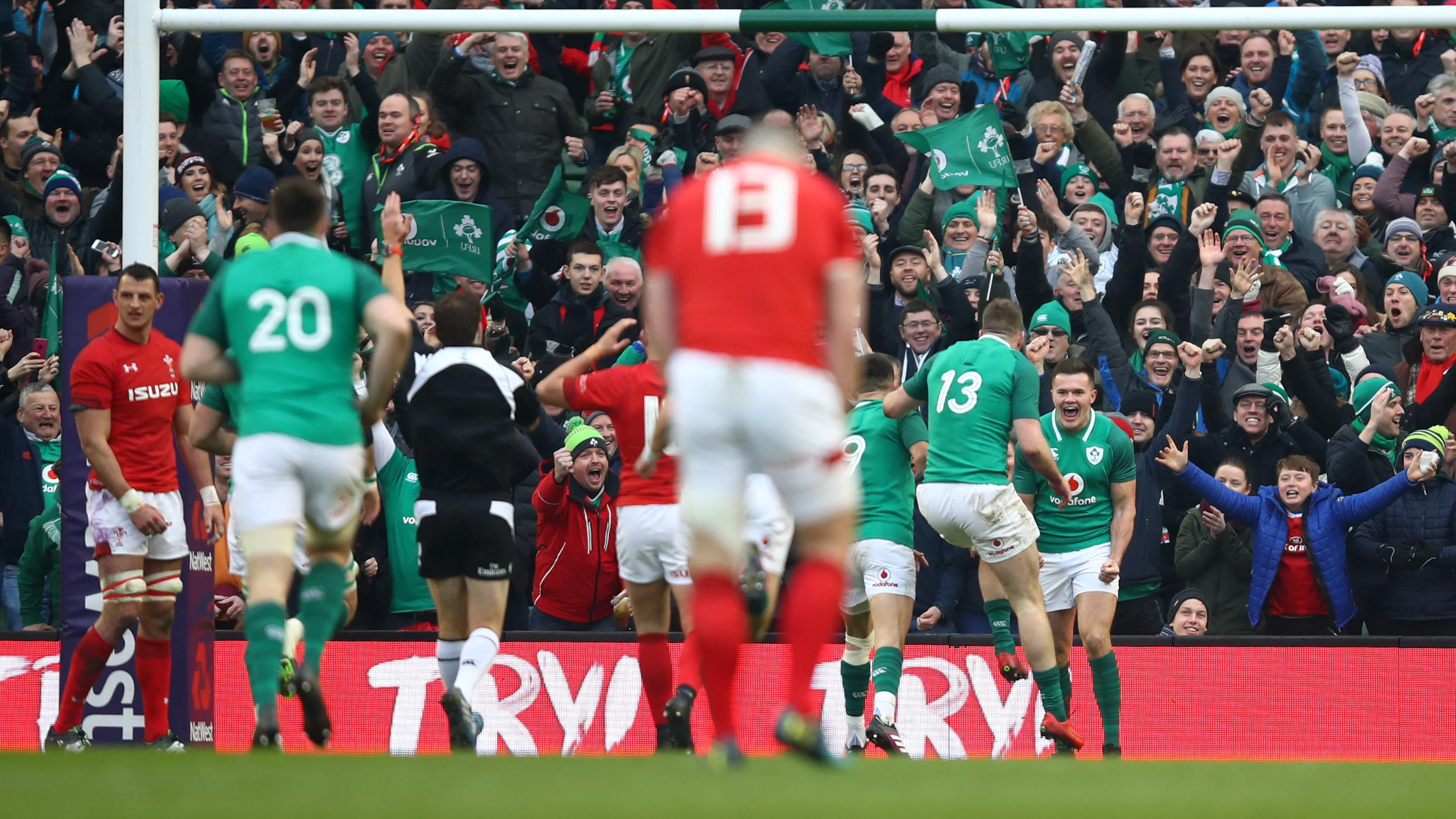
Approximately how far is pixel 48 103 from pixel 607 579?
8175mm

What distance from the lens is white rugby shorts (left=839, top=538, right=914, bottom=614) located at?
11352 mm

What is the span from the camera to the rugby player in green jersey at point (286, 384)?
23.5 ft

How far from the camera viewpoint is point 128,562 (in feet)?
35.0

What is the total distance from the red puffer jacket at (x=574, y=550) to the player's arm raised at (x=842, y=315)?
6437 millimetres

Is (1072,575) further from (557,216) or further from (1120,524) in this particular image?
(557,216)

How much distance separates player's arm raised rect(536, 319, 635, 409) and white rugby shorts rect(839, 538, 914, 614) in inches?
87.3

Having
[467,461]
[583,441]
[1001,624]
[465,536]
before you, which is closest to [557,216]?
[583,441]

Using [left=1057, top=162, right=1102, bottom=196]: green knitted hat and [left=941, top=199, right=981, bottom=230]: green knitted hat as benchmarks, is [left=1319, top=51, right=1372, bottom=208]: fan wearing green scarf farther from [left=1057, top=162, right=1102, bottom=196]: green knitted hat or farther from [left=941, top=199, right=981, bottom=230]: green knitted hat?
[left=941, top=199, right=981, bottom=230]: green knitted hat

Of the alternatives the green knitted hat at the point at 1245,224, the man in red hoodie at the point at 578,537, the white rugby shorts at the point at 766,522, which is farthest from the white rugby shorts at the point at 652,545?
the green knitted hat at the point at 1245,224

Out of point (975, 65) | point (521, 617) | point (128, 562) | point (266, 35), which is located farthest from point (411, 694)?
point (975, 65)

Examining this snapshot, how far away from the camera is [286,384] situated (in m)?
7.18

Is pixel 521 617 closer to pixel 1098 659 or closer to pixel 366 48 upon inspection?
pixel 1098 659

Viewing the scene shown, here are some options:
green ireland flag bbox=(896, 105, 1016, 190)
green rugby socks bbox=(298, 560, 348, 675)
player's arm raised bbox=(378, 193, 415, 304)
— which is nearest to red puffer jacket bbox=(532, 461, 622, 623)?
player's arm raised bbox=(378, 193, 415, 304)

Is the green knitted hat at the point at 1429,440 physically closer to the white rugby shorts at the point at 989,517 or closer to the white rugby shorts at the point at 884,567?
the white rugby shorts at the point at 989,517
